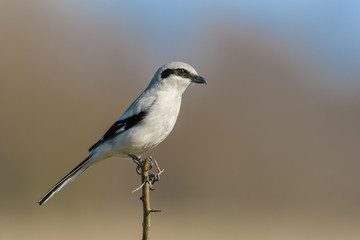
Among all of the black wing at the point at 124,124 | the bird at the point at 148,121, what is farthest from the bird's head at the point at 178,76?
the black wing at the point at 124,124

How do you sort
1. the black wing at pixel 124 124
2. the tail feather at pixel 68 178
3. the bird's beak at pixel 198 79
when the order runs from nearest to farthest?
the tail feather at pixel 68 178 < the black wing at pixel 124 124 < the bird's beak at pixel 198 79

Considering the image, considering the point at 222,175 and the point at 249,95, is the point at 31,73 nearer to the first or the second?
the point at 222,175

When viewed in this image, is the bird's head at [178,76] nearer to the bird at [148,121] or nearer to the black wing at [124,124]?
the bird at [148,121]

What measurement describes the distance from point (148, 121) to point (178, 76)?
0.56 meters

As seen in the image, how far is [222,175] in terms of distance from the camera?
46.8 ft

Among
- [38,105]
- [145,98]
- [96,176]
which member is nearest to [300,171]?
[96,176]

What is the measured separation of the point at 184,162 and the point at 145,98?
9870 mm

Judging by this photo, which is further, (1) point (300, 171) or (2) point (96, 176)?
(1) point (300, 171)

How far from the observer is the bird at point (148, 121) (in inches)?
174

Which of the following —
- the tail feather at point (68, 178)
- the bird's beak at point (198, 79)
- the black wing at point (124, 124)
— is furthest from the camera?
the bird's beak at point (198, 79)

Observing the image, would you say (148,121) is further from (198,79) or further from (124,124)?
(198,79)

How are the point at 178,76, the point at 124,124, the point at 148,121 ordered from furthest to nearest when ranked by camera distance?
the point at 178,76
the point at 124,124
the point at 148,121

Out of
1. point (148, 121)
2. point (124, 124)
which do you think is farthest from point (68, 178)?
point (148, 121)

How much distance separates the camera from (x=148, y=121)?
4.40 meters
